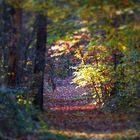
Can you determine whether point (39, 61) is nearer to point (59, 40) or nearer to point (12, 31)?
point (59, 40)

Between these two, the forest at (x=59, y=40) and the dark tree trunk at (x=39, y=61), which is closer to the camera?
the forest at (x=59, y=40)

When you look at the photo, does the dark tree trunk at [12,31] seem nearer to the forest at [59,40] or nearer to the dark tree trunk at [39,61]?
the forest at [59,40]

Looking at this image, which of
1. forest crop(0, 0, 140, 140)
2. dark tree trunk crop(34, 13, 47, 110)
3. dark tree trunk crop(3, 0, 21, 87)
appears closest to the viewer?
forest crop(0, 0, 140, 140)

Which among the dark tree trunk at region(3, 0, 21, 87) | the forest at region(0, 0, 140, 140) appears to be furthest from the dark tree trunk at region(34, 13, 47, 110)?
the dark tree trunk at region(3, 0, 21, 87)

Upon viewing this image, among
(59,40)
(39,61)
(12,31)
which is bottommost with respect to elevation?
(39,61)

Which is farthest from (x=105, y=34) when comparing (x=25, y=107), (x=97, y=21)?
(x=25, y=107)

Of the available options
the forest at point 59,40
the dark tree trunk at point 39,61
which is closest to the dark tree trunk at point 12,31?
the forest at point 59,40

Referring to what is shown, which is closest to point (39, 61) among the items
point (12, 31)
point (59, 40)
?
point (59, 40)

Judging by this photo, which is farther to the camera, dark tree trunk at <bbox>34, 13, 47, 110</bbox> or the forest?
dark tree trunk at <bbox>34, 13, 47, 110</bbox>

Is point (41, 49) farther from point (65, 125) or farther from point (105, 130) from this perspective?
point (105, 130)

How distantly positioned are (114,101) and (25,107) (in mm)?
6248

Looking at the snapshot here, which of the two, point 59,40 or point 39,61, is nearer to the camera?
point 59,40

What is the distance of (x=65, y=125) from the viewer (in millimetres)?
14367

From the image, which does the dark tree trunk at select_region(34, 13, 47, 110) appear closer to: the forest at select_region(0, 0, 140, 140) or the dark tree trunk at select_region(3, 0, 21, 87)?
the forest at select_region(0, 0, 140, 140)
